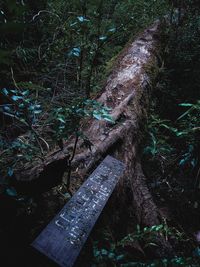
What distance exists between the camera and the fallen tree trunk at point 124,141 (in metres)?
2.38

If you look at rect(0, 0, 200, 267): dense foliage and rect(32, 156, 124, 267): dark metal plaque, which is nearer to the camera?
rect(32, 156, 124, 267): dark metal plaque

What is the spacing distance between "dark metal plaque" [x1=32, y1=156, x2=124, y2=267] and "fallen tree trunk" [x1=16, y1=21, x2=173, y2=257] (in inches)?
9.5

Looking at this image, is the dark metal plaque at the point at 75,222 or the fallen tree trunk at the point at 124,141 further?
the fallen tree trunk at the point at 124,141

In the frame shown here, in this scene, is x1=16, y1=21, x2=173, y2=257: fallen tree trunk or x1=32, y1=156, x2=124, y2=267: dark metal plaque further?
x1=16, y1=21, x2=173, y2=257: fallen tree trunk

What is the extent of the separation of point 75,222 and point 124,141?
54.0 inches

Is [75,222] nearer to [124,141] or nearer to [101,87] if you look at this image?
[124,141]

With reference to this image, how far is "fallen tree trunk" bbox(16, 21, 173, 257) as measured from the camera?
238 centimetres

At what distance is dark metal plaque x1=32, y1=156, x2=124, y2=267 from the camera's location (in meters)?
1.56

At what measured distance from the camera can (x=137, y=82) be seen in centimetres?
384

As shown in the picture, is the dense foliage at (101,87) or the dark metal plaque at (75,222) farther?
the dense foliage at (101,87)

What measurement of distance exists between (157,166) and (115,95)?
121cm

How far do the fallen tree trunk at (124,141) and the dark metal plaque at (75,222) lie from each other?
0.24 m

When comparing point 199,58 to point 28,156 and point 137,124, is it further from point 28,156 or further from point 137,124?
point 28,156

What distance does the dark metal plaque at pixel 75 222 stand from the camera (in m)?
1.56
